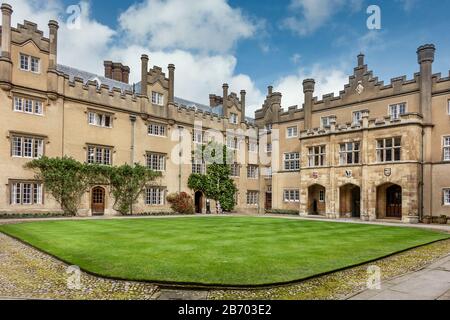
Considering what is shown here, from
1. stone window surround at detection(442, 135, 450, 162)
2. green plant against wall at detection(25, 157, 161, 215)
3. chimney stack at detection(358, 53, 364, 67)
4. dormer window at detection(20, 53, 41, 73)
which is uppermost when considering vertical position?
chimney stack at detection(358, 53, 364, 67)

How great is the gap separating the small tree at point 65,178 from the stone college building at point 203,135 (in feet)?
2.14

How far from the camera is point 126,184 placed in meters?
28.0

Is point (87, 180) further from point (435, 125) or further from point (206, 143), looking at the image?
point (435, 125)

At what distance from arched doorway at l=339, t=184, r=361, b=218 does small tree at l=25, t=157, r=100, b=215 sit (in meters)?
21.2

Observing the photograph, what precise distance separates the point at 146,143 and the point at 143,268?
76.6ft

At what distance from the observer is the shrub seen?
3111 centimetres

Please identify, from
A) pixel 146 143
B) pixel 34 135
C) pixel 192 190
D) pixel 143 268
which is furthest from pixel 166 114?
pixel 143 268

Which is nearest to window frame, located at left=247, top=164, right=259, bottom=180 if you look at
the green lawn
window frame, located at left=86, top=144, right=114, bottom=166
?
window frame, located at left=86, top=144, right=114, bottom=166

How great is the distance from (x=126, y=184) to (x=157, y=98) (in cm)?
883

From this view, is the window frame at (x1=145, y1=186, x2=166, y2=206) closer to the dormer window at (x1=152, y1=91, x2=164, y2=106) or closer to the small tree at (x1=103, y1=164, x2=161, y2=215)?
the small tree at (x1=103, y1=164, x2=161, y2=215)

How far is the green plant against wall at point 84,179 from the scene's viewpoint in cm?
2372

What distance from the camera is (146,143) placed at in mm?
30141

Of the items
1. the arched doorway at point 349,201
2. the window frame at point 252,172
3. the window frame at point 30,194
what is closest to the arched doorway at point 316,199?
the arched doorway at point 349,201

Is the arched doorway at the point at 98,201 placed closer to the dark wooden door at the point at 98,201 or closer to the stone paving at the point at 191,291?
the dark wooden door at the point at 98,201
